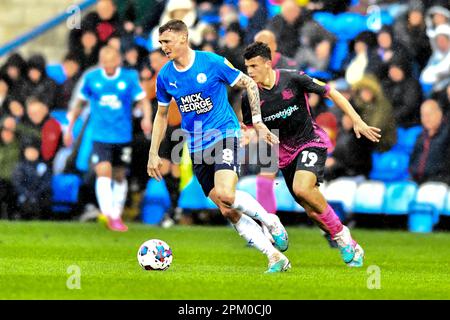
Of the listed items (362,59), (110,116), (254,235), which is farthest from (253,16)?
(254,235)

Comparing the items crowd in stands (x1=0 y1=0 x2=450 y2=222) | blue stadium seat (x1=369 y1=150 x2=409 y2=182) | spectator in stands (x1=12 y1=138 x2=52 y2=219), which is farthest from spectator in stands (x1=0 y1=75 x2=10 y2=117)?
blue stadium seat (x1=369 y1=150 x2=409 y2=182)

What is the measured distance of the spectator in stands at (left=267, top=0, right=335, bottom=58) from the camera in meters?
18.8

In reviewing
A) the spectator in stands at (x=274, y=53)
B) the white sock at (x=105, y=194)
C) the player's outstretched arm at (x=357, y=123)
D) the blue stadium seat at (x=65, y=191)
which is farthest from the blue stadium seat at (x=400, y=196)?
the player's outstretched arm at (x=357, y=123)

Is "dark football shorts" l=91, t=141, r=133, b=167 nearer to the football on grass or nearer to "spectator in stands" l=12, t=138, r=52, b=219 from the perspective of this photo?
"spectator in stands" l=12, t=138, r=52, b=219

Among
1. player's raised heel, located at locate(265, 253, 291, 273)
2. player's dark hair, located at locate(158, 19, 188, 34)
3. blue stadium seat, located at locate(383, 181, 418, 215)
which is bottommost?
player's raised heel, located at locate(265, 253, 291, 273)

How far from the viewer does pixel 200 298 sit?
900cm

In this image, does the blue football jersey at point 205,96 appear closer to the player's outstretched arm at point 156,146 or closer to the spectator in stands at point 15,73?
the player's outstretched arm at point 156,146

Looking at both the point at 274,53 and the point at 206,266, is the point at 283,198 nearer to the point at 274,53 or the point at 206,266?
the point at 274,53

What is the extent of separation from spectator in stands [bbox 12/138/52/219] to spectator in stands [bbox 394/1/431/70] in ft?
20.3

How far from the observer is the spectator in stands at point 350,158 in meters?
18.0

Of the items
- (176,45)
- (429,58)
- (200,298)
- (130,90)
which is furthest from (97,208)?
(200,298)

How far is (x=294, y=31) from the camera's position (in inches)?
745
